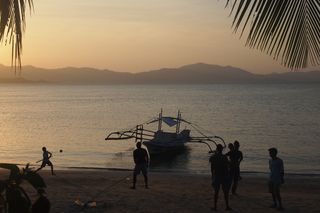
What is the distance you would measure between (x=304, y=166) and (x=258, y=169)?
389 cm

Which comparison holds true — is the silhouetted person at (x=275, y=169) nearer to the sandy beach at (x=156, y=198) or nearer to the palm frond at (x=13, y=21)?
the sandy beach at (x=156, y=198)

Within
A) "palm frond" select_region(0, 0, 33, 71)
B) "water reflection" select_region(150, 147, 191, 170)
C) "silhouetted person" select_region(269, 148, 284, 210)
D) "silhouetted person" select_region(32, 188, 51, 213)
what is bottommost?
"water reflection" select_region(150, 147, 191, 170)

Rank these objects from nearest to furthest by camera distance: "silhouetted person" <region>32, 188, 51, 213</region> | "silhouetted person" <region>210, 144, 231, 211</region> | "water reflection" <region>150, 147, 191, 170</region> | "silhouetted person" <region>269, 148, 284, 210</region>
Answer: "silhouetted person" <region>32, 188, 51, 213</region>, "silhouetted person" <region>210, 144, 231, 211</region>, "silhouetted person" <region>269, 148, 284, 210</region>, "water reflection" <region>150, 147, 191, 170</region>

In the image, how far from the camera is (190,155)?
36.6m

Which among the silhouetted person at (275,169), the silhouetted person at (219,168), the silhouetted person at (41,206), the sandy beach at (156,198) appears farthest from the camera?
the sandy beach at (156,198)

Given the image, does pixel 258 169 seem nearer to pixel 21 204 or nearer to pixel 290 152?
pixel 290 152

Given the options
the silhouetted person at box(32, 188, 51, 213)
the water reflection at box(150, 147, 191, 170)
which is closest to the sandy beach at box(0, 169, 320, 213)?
the silhouetted person at box(32, 188, 51, 213)

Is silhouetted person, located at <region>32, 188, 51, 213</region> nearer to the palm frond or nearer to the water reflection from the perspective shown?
the palm frond

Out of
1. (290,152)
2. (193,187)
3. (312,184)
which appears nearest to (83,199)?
(193,187)

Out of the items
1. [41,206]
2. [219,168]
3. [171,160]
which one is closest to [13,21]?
[41,206]

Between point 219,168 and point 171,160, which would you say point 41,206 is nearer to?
point 219,168

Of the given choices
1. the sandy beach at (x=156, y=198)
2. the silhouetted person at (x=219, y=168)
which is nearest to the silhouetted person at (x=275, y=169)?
the silhouetted person at (x=219, y=168)

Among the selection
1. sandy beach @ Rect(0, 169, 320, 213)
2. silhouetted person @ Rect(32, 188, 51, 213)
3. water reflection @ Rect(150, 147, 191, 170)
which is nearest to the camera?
silhouetted person @ Rect(32, 188, 51, 213)

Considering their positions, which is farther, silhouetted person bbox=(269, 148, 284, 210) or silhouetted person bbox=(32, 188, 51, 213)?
silhouetted person bbox=(269, 148, 284, 210)
